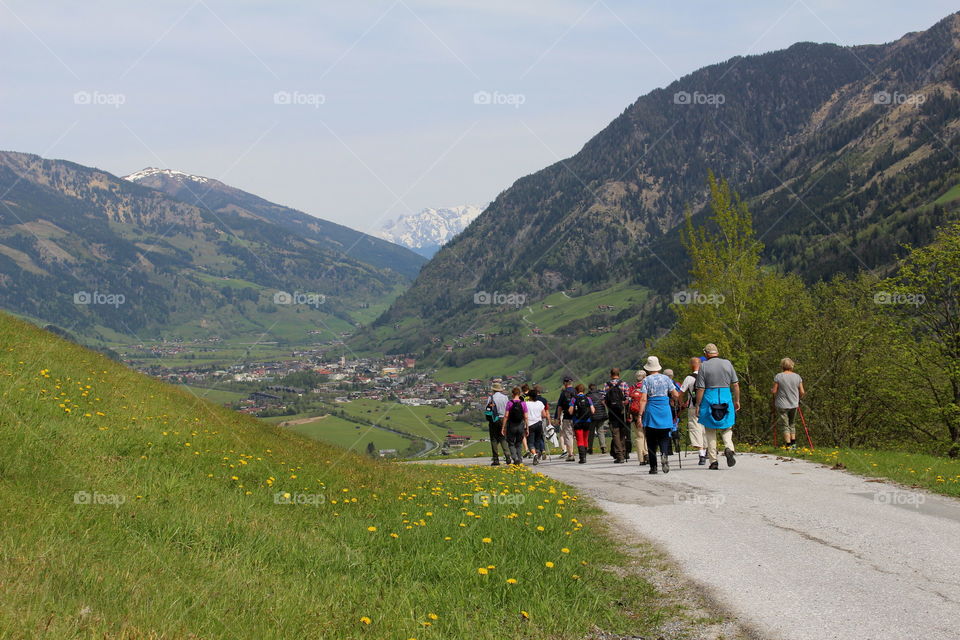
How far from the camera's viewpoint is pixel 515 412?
→ 21.5 meters

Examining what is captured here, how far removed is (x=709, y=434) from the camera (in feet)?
59.5

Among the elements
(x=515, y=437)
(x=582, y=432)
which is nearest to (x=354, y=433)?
(x=582, y=432)

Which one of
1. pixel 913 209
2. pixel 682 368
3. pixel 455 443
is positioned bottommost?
pixel 455 443

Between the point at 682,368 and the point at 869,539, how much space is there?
103 feet

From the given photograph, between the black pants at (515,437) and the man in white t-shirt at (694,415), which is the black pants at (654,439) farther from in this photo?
the black pants at (515,437)

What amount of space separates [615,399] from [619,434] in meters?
1.21

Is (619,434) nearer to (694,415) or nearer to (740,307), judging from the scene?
(694,415)

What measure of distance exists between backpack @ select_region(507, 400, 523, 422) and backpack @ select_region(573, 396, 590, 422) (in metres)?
2.61

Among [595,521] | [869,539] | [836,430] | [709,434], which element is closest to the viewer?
[869,539]

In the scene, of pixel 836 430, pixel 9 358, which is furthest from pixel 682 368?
pixel 9 358

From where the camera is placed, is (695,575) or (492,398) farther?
(492,398)

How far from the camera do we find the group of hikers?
1741 centimetres

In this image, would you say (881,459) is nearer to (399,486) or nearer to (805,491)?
(805,491)

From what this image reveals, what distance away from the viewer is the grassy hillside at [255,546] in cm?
568
